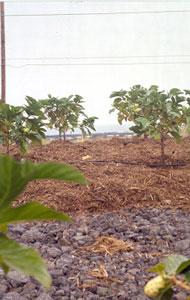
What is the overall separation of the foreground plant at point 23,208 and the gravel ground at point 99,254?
81 cm

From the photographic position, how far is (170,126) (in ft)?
11.0

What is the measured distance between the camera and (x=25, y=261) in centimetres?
51

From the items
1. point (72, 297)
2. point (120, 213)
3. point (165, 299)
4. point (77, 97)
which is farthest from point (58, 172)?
point (77, 97)

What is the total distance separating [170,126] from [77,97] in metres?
2.04

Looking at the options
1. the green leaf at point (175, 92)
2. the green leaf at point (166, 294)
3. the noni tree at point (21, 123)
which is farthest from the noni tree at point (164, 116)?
the green leaf at point (166, 294)

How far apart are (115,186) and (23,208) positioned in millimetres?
2185

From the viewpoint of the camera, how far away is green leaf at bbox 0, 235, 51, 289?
49 cm

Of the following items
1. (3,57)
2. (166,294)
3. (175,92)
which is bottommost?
(166,294)

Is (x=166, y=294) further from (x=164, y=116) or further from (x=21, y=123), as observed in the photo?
(x=164, y=116)

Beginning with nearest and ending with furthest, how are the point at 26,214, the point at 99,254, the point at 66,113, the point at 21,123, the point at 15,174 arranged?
1. the point at 15,174
2. the point at 26,214
3. the point at 99,254
4. the point at 21,123
5. the point at 66,113

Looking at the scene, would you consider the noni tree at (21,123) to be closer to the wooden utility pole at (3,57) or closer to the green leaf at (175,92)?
the green leaf at (175,92)

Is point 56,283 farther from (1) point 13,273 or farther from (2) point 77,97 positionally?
(2) point 77,97

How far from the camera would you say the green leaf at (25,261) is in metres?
0.49

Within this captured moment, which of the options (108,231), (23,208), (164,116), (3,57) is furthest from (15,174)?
(3,57)
